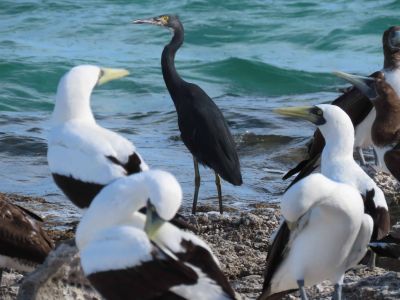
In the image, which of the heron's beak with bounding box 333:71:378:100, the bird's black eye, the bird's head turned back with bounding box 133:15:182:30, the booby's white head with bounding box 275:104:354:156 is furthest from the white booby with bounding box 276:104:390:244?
the bird's black eye

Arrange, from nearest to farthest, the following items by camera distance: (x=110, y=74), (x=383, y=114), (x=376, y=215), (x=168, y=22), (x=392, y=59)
→ (x=376, y=215)
(x=110, y=74)
(x=383, y=114)
(x=392, y=59)
(x=168, y=22)

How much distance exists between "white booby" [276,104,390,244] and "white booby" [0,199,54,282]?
72.3 inches

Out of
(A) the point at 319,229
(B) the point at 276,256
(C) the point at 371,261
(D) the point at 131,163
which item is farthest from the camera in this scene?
(C) the point at 371,261

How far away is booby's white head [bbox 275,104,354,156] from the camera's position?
291 inches

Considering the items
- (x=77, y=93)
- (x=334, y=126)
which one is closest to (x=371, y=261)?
(x=334, y=126)

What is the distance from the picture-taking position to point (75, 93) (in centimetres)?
734

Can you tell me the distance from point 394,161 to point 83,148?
2.60 m

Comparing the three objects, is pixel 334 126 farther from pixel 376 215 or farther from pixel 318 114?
pixel 376 215

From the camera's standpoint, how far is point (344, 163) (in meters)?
7.32

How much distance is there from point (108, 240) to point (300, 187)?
113cm

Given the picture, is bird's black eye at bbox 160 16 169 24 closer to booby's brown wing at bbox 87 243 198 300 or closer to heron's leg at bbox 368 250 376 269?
heron's leg at bbox 368 250 376 269

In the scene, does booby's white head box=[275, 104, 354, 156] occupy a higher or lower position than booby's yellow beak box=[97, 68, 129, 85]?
lower

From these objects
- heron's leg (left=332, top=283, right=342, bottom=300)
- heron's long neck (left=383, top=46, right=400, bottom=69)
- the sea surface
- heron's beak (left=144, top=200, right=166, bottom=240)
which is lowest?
the sea surface

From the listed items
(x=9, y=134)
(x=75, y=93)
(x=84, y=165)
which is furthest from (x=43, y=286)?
(x=9, y=134)
